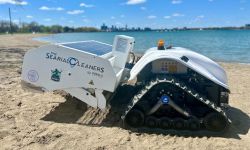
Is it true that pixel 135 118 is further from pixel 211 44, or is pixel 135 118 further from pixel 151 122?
pixel 211 44

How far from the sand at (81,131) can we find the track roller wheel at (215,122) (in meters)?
0.14

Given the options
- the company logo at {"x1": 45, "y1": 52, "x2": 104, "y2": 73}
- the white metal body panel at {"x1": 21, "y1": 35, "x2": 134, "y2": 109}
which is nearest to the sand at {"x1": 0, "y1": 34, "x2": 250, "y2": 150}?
the white metal body panel at {"x1": 21, "y1": 35, "x2": 134, "y2": 109}

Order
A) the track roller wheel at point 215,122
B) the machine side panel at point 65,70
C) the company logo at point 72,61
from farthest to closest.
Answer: the company logo at point 72,61
the machine side panel at point 65,70
the track roller wheel at point 215,122

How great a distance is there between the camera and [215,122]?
5.47m

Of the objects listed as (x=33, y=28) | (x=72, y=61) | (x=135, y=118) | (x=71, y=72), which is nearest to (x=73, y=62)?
(x=72, y=61)

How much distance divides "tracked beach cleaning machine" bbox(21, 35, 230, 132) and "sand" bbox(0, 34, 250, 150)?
11.0 inches

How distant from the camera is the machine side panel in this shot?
5816 millimetres

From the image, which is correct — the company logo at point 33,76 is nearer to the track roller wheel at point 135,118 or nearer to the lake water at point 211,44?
the track roller wheel at point 135,118

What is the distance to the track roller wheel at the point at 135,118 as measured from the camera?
559cm

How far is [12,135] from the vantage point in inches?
218

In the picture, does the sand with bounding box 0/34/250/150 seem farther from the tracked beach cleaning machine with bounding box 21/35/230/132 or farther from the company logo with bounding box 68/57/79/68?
the company logo with bounding box 68/57/79/68

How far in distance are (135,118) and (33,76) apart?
210 centimetres

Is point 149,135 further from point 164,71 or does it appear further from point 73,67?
point 73,67

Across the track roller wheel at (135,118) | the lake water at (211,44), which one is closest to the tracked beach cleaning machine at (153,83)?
the track roller wheel at (135,118)
